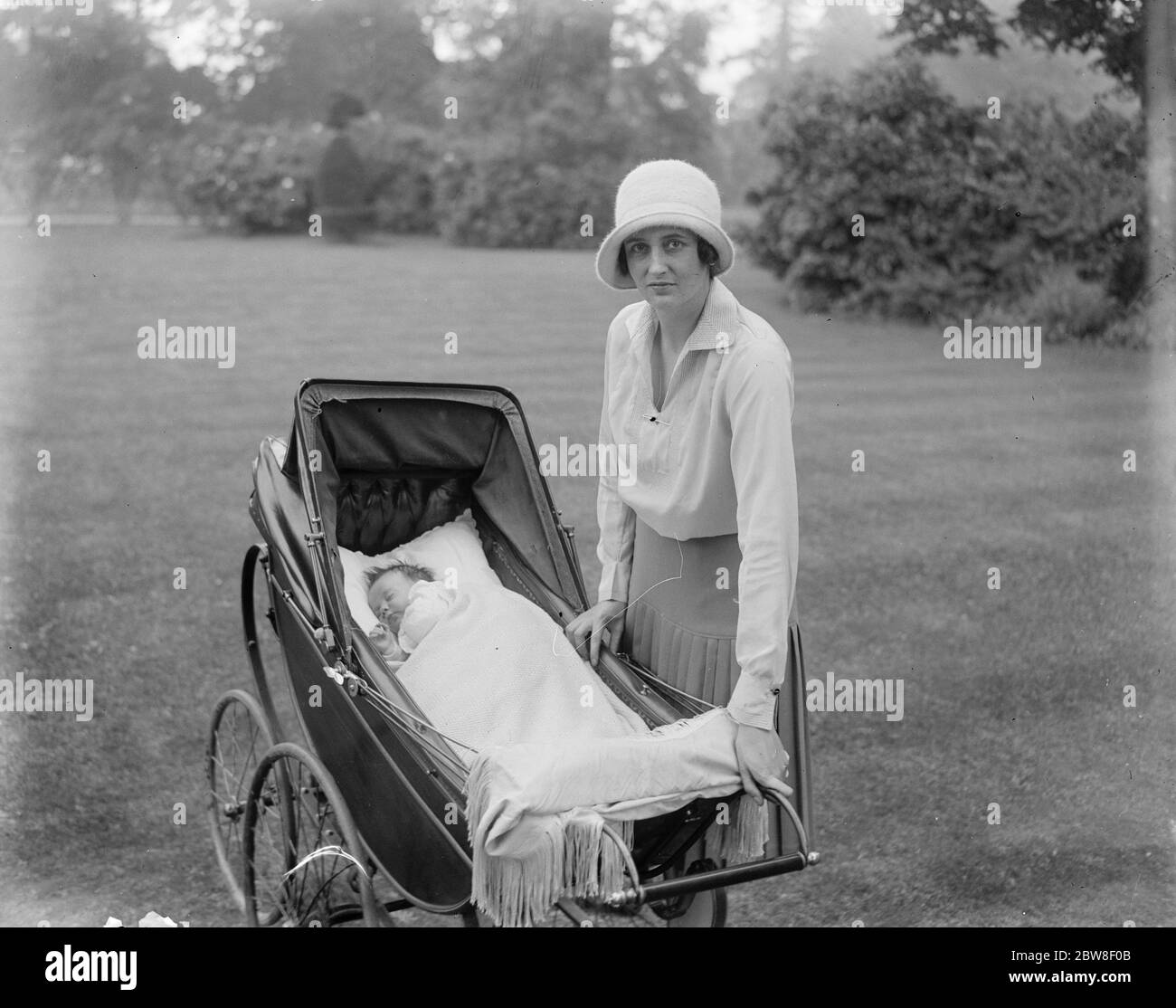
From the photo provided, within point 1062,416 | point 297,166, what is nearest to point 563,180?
point 297,166

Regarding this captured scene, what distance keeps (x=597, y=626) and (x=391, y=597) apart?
69 cm

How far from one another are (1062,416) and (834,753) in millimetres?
5879

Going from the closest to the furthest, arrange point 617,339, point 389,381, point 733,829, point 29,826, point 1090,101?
point 733,829, point 617,339, point 389,381, point 29,826, point 1090,101

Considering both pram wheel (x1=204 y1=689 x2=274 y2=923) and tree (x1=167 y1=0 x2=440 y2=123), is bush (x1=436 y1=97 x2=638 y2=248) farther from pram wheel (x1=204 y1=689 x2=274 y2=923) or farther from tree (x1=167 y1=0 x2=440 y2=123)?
pram wheel (x1=204 y1=689 x2=274 y2=923)

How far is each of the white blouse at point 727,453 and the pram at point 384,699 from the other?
1.06 ft

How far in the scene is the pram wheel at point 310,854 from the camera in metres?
2.69

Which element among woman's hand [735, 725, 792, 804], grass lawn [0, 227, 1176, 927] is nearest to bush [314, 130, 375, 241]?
grass lawn [0, 227, 1176, 927]

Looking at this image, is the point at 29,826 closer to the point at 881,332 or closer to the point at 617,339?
the point at 617,339

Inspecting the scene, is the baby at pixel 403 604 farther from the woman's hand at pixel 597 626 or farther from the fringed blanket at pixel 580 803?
the fringed blanket at pixel 580 803

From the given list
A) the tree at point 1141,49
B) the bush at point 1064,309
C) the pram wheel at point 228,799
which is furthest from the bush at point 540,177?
the pram wheel at point 228,799

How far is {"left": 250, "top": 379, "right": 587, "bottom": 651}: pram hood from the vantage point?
3197mm

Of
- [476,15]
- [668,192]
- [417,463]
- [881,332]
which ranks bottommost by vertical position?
[417,463]

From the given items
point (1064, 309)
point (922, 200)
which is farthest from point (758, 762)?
point (922, 200)
